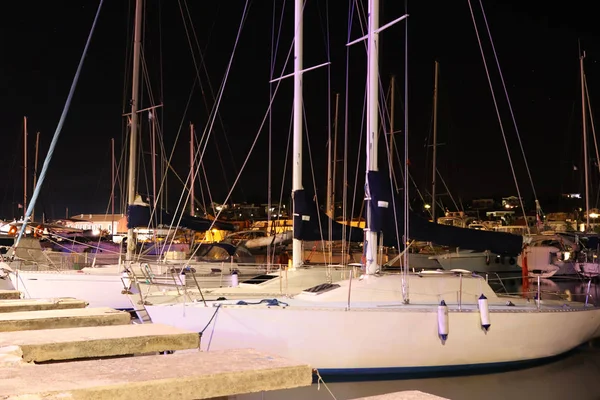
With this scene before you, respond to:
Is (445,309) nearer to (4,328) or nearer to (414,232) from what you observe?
(414,232)

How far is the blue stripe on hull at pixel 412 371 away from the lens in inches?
414

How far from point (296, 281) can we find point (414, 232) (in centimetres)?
336

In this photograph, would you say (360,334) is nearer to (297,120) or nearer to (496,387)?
(496,387)

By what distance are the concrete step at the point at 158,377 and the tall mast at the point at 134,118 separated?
55.8 ft

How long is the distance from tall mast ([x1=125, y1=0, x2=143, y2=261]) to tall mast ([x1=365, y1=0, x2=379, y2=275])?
33.1 feet

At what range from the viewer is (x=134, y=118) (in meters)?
20.9

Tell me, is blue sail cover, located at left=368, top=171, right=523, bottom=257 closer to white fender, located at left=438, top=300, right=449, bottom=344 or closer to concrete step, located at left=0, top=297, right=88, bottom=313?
white fender, located at left=438, top=300, right=449, bottom=344

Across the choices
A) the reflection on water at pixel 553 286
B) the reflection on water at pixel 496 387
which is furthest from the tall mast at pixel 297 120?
the reflection on water at pixel 553 286

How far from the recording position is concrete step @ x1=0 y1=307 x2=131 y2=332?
4.76m

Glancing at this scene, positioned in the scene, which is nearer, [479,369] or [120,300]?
[479,369]

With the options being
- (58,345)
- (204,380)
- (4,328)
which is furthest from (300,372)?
(4,328)

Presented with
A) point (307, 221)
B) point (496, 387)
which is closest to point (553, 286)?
point (307, 221)

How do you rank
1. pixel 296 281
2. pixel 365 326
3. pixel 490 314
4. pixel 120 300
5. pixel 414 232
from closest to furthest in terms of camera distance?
pixel 365 326
pixel 490 314
pixel 414 232
pixel 296 281
pixel 120 300

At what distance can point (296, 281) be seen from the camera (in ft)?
47.8
